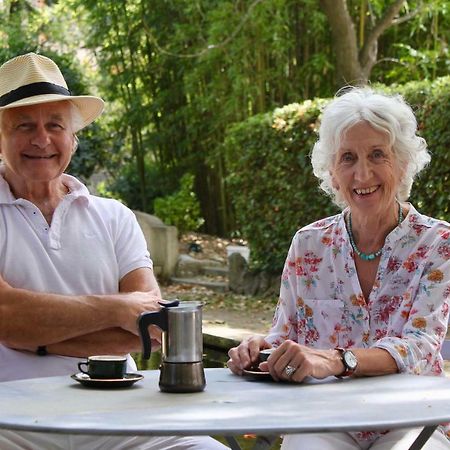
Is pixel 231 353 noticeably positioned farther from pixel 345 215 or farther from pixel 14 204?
pixel 14 204

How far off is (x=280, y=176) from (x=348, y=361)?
7900 millimetres

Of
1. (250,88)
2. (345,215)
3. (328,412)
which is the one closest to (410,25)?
(250,88)

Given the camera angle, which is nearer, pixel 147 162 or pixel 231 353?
pixel 231 353

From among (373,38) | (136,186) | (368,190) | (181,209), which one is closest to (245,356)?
(368,190)

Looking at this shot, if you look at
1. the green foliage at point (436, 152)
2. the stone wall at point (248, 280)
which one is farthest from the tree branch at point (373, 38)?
the green foliage at point (436, 152)

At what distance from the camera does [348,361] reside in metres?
2.73

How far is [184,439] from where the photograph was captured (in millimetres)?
2797

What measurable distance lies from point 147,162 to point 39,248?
16.0 m

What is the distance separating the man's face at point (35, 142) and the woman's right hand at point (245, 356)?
801mm

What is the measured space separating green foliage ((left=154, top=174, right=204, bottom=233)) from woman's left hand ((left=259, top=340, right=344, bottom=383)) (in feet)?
43.9

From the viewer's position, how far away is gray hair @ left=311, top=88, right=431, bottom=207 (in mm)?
3078

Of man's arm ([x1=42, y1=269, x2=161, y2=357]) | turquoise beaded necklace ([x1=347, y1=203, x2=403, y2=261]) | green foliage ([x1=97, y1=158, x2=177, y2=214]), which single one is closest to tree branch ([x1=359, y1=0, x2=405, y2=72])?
green foliage ([x1=97, y1=158, x2=177, y2=214])

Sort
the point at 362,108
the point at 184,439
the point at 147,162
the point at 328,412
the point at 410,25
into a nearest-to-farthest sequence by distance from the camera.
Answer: the point at 328,412, the point at 184,439, the point at 362,108, the point at 410,25, the point at 147,162

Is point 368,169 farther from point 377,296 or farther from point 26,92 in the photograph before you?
point 26,92
